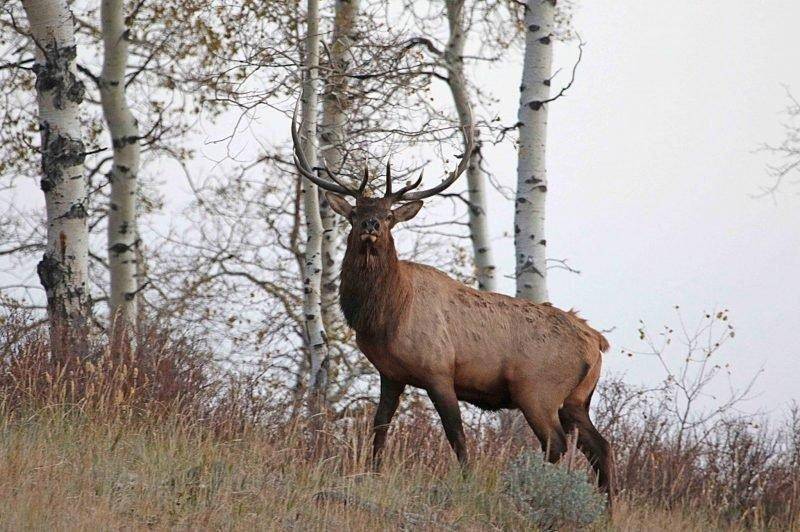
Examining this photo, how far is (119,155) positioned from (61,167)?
183 inches

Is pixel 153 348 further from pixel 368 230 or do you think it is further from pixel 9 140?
pixel 9 140

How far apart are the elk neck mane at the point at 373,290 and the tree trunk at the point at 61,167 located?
3.27 m

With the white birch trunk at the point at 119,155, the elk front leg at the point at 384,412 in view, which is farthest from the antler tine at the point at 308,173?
the white birch trunk at the point at 119,155

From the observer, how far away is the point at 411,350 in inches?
342

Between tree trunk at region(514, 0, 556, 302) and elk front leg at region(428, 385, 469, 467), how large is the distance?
3.26 meters

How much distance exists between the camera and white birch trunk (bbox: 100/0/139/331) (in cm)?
1522

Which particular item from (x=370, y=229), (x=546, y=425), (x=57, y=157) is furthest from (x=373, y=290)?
(x=57, y=157)

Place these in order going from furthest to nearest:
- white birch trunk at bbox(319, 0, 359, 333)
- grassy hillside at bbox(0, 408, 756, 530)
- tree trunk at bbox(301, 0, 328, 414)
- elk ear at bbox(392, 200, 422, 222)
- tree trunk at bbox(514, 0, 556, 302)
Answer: white birch trunk at bbox(319, 0, 359, 333) → tree trunk at bbox(514, 0, 556, 302) → tree trunk at bbox(301, 0, 328, 414) → elk ear at bbox(392, 200, 422, 222) → grassy hillside at bbox(0, 408, 756, 530)

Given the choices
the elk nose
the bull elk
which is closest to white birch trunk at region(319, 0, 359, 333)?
the bull elk

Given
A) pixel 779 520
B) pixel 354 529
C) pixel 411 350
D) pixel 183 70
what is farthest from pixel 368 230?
pixel 183 70

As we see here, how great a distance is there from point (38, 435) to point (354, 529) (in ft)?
9.06

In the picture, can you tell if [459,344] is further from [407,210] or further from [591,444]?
[591,444]

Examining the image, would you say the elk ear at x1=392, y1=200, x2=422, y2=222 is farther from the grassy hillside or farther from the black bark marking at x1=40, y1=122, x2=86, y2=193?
the black bark marking at x1=40, y1=122, x2=86, y2=193

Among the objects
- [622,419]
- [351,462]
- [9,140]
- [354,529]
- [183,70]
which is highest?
[183,70]
